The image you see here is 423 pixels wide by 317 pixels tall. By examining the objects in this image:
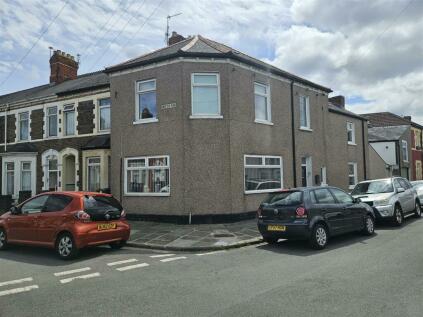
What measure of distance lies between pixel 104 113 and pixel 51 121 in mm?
4094

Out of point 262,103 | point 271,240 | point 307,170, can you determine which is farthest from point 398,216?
point 262,103

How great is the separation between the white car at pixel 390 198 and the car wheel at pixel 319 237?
4.16 metres

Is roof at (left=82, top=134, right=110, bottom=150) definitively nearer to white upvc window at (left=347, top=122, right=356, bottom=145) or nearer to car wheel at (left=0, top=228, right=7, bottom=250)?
car wheel at (left=0, top=228, right=7, bottom=250)

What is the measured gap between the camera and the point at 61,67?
81.8 ft

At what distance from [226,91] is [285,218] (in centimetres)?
651

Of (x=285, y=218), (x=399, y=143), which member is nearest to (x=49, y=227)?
(x=285, y=218)

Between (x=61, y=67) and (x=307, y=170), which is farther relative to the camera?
(x=61, y=67)

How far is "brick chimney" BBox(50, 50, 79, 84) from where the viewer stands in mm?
24891

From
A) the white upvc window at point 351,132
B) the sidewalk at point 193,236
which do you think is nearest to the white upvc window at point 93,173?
the sidewalk at point 193,236

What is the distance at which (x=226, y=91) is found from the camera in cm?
1448

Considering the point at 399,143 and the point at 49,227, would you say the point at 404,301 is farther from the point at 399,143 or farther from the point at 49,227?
the point at 399,143

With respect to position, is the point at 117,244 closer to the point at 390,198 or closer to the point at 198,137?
the point at 198,137

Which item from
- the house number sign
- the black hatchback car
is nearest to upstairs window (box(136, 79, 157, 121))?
the house number sign

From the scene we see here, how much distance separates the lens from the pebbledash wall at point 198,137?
554 inches
